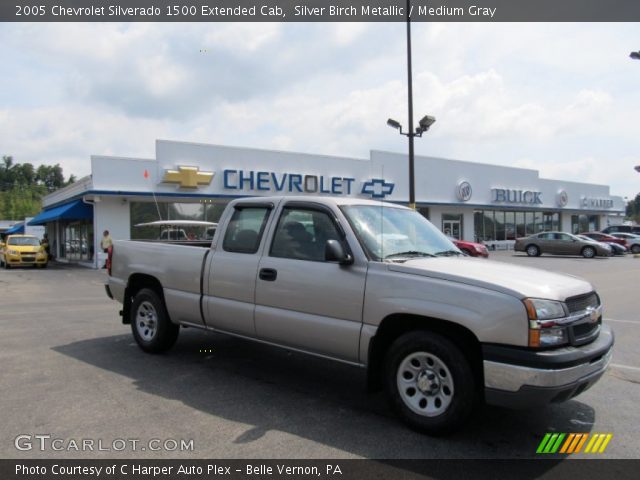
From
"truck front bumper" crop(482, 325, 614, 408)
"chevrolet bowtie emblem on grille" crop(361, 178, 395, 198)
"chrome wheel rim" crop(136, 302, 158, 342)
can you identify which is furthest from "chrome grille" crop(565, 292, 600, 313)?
"chevrolet bowtie emblem on grille" crop(361, 178, 395, 198)

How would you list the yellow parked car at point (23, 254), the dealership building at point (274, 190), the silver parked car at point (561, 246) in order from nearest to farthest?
1. the dealership building at point (274, 190)
2. the yellow parked car at point (23, 254)
3. the silver parked car at point (561, 246)

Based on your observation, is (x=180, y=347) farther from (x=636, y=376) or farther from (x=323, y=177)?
(x=323, y=177)

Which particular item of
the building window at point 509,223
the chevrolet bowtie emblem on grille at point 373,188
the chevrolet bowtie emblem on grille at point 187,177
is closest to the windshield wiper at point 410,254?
the chevrolet bowtie emblem on grille at point 187,177

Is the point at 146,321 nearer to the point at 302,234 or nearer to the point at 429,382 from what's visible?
the point at 302,234

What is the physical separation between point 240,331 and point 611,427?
350 centimetres

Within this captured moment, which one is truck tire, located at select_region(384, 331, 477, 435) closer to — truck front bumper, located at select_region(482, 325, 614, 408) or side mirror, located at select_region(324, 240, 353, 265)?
truck front bumper, located at select_region(482, 325, 614, 408)

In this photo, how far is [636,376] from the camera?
5.68 metres

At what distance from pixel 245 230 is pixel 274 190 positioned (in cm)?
2113

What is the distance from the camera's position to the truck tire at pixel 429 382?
378 cm

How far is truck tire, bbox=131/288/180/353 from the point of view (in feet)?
20.4

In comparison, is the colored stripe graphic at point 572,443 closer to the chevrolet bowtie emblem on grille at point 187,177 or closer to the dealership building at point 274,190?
the dealership building at point 274,190

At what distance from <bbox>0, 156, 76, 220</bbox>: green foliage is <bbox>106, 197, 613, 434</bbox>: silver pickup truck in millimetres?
Answer: 87742

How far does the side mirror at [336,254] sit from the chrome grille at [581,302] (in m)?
1.76

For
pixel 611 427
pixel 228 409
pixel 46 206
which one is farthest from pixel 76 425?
pixel 46 206
